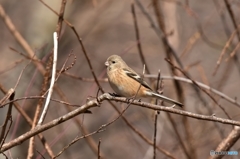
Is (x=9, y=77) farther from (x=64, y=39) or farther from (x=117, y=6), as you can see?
(x=117, y=6)

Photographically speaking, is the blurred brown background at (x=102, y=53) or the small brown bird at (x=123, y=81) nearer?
the small brown bird at (x=123, y=81)

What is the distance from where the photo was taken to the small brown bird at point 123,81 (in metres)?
4.28

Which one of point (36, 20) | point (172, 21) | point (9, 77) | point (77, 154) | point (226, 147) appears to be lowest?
point (77, 154)

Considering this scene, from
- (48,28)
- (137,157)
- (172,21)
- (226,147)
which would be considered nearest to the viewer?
(226,147)

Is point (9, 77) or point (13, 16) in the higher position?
point (13, 16)

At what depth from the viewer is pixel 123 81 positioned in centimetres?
433

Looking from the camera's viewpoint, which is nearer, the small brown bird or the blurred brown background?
the small brown bird

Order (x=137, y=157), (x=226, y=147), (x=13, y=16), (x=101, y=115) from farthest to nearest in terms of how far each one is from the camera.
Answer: (x=13, y=16)
(x=101, y=115)
(x=137, y=157)
(x=226, y=147)

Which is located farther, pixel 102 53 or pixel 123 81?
pixel 102 53

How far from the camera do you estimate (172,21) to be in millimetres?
5684

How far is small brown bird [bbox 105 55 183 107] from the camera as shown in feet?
14.0

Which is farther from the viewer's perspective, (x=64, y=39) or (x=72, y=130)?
(x=72, y=130)

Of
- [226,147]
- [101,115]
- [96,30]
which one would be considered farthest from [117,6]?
[226,147]

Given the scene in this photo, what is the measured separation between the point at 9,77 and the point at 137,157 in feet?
10.3
